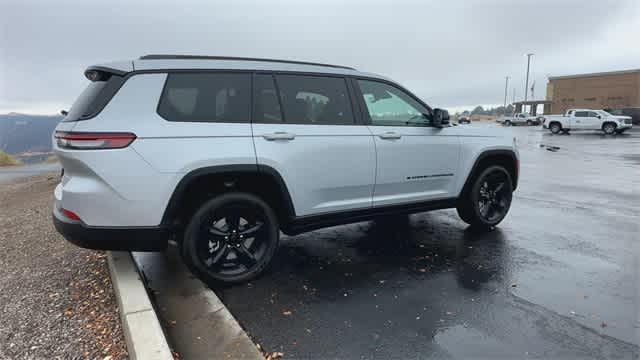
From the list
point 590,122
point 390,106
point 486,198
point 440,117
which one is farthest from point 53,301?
point 590,122

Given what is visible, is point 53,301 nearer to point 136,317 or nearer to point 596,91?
point 136,317

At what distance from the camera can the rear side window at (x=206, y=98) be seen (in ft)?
10.8

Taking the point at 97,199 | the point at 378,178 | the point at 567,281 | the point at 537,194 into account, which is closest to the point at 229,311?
the point at 97,199

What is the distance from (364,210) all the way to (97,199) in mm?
2459

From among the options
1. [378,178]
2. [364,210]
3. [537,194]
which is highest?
[378,178]

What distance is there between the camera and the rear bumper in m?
3.11

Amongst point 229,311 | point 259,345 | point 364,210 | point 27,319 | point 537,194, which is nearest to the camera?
point 259,345

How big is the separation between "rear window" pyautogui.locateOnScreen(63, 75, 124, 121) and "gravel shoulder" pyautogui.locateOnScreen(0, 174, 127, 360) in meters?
1.48

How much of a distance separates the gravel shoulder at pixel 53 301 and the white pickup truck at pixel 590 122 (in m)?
32.8

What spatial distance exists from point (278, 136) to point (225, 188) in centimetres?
66

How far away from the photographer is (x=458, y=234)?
17.0 feet

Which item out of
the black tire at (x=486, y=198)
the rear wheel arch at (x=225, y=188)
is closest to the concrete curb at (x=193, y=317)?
the rear wheel arch at (x=225, y=188)

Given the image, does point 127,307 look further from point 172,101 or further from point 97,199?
point 172,101

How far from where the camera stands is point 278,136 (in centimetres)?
362
